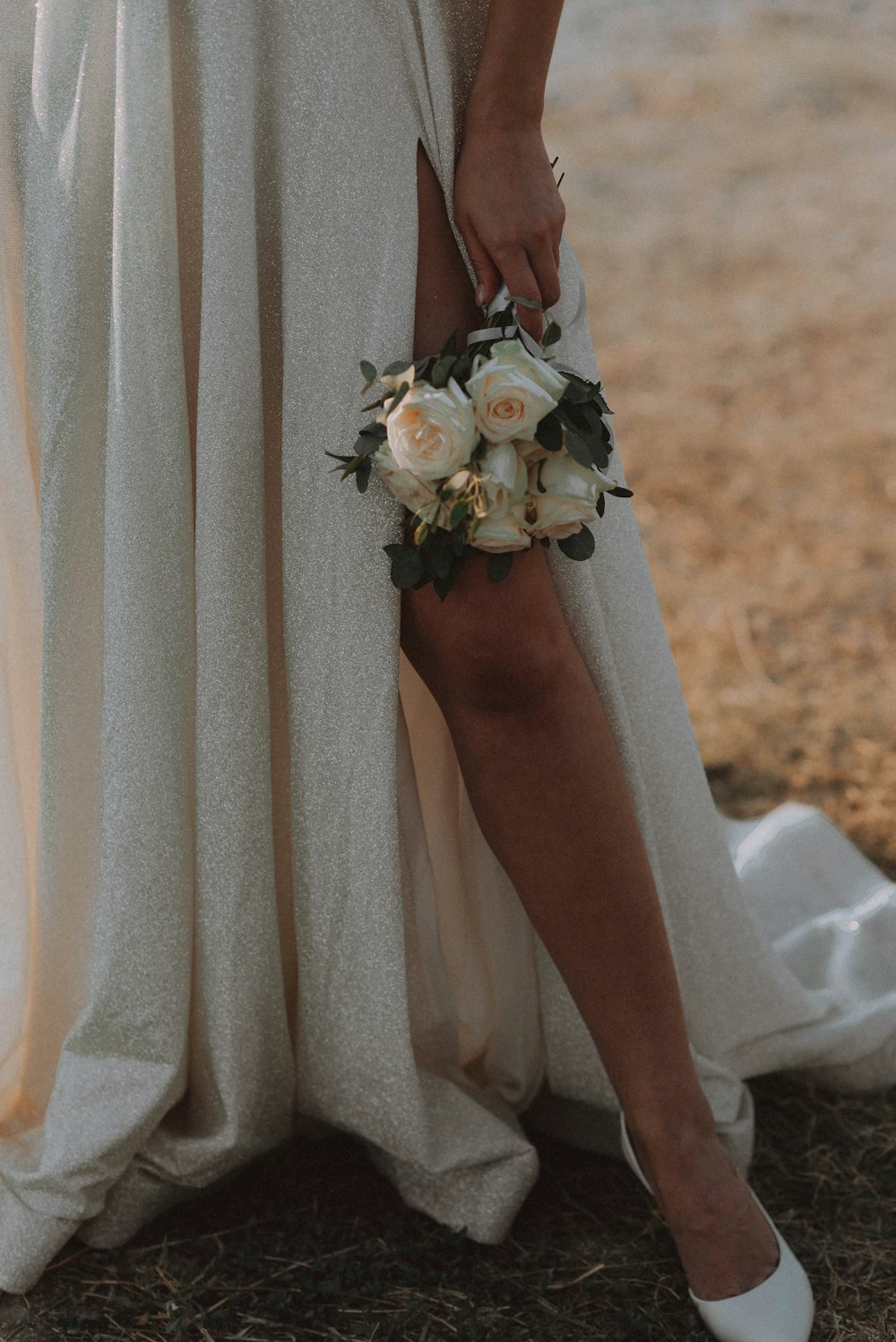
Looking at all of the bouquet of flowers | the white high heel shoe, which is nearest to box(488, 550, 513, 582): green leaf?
the bouquet of flowers

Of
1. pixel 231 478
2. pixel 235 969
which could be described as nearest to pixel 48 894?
pixel 235 969

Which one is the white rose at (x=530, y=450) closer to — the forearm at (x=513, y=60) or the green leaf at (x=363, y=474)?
the green leaf at (x=363, y=474)

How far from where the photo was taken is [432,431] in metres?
1.18

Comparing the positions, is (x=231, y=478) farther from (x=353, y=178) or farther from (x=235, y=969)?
(x=235, y=969)

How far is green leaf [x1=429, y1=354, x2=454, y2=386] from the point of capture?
1.22 m

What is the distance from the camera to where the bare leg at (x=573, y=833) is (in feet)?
4.33

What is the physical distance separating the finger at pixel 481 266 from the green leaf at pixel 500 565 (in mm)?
258

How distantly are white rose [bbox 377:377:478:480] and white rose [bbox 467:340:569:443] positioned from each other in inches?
0.5

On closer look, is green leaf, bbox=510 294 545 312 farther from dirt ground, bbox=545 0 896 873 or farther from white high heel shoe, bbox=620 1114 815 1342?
dirt ground, bbox=545 0 896 873

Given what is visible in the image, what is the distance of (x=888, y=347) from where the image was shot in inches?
182

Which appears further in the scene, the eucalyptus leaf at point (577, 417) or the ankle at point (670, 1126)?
the ankle at point (670, 1126)

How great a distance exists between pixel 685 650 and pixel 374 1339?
1.97 meters

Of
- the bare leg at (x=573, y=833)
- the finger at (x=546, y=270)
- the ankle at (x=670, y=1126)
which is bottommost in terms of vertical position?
the ankle at (x=670, y=1126)

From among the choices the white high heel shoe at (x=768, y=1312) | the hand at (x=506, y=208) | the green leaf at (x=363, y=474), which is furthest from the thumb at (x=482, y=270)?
the white high heel shoe at (x=768, y=1312)
